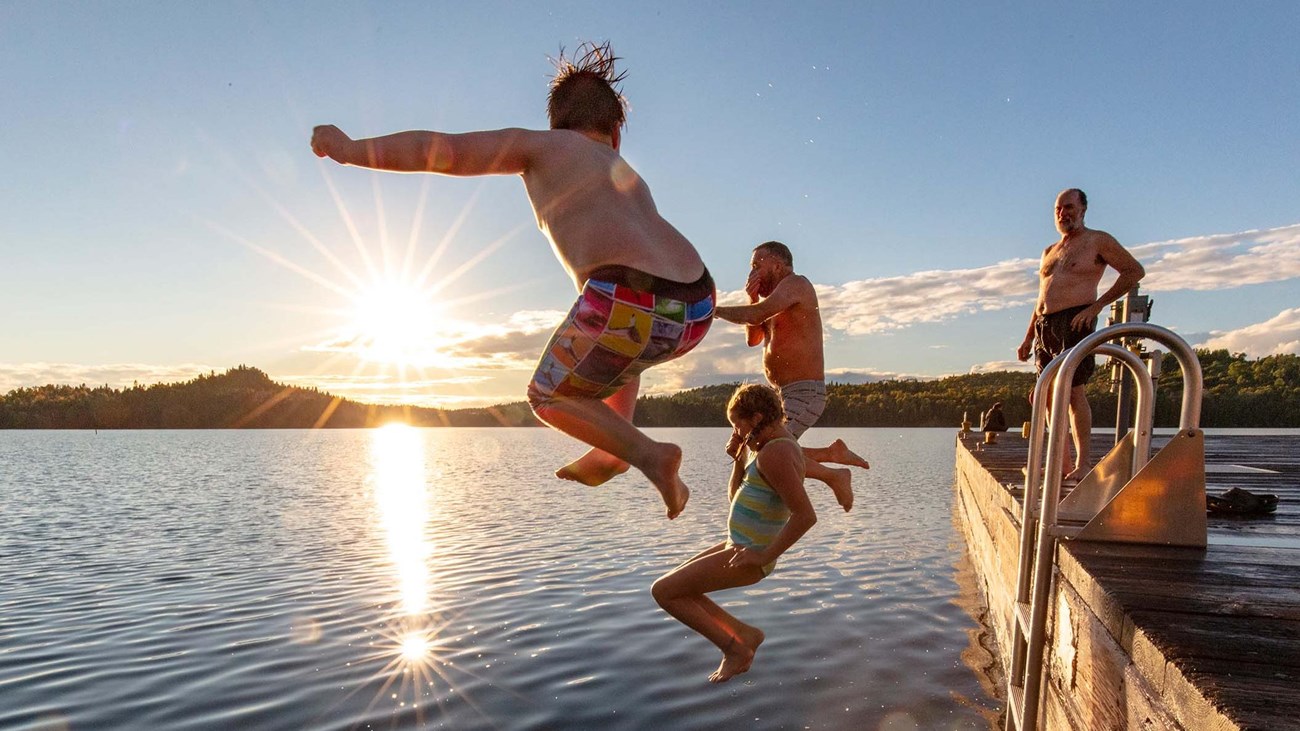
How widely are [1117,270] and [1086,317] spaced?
0.53 meters

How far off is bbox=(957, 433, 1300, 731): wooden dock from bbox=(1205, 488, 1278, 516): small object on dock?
0.13 meters

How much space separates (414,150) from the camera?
2652mm

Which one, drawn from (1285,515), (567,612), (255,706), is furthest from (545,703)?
(1285,515)

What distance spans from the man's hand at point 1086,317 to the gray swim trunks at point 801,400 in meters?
3.60

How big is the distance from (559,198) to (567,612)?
1096cm

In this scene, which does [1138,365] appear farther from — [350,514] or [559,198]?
[350,514]

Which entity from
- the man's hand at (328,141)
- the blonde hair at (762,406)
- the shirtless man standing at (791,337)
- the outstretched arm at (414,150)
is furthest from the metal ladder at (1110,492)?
the man's hand at (328,141)

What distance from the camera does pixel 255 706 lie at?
352 inches

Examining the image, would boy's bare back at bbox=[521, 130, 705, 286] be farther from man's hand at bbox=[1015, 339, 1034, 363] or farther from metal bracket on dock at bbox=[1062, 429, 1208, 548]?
man's hand at bbox=[1015, 339, 1034, 363]

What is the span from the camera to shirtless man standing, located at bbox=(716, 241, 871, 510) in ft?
13.7

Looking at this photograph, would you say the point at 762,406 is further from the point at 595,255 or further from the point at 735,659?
the point at 595,255

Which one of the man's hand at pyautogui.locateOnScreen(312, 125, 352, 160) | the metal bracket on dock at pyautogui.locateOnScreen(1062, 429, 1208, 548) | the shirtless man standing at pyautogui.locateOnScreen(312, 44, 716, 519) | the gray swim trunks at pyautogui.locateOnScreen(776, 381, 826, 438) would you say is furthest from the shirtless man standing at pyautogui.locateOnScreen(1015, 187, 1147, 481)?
the man's hand at pyautogui.locateOnScreen(312, 125, 352, 160)

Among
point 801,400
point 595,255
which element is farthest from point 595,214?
point 801,400

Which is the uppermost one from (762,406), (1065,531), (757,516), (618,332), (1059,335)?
(1059,335)
